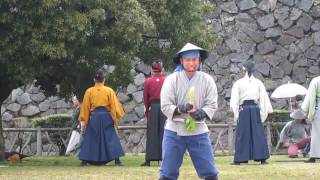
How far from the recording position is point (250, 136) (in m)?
13.9

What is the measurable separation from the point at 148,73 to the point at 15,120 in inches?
191

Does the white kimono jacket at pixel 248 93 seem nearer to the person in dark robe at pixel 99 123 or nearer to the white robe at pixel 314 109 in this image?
the white robe at pixel 314 109

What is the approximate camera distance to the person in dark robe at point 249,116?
13.7m

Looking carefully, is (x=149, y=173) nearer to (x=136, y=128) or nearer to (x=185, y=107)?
(x=185, y=107)

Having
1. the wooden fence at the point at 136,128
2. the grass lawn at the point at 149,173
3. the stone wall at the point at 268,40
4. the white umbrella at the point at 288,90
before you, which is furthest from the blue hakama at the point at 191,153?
the stone wall at the point at 268,40

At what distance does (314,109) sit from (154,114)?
2.87 meters

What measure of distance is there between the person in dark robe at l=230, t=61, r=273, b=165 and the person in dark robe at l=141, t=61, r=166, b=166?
1.36 metres

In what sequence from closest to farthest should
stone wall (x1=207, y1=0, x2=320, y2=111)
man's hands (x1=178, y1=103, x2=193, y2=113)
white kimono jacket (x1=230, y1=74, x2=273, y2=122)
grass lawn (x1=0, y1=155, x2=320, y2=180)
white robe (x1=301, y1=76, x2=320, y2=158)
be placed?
man's hands (x1=178, y1=103, x2=193, y2=113) < grass lawn (x1=0, y1=155, x2=320, y2=180) < white robe (x1=301, y1=76, x2=320, y2=158) < white kimono jacket (x1=230, y1=74, x2=273, y2=122) < stone wall (x1=207, y1=0, x2=320, y2=111)

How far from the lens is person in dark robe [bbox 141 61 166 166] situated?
13.6 meters

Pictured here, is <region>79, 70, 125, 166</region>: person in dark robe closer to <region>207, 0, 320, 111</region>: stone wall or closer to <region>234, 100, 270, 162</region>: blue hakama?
<region>234, 100, 270, 162</region>: blue hakama

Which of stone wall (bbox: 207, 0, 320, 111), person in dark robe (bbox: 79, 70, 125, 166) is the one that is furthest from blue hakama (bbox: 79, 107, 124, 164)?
stone wall (bbox: 207, 0, 320, 111)

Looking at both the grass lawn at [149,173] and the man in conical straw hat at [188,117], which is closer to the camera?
the man in conical straw hat at [188,117]

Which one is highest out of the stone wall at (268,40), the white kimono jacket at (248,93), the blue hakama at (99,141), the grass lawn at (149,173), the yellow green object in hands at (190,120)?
the stone wall at (268,40)

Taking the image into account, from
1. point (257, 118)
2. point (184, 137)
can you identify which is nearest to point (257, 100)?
point (257, 118)
